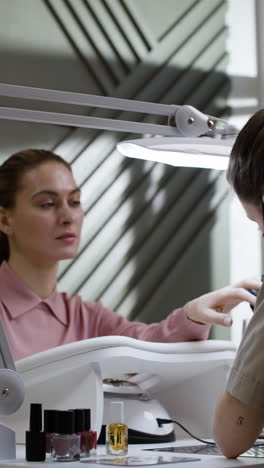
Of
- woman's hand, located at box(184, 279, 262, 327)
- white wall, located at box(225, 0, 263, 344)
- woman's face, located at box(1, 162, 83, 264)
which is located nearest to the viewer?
woman's hand, located at box(184, 279, 262, 327)

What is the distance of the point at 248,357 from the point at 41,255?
1.09m

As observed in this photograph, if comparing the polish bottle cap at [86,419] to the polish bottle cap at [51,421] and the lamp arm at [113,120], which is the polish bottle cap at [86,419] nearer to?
the polish bottle cap at [51,421]

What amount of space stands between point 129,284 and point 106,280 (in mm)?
77

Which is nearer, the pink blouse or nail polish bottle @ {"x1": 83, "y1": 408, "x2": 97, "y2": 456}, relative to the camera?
nail polish bottle @ {"x1": 83, "y1": 408, "x2": 97, "y2": 456}

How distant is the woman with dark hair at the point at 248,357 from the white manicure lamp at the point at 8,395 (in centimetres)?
29

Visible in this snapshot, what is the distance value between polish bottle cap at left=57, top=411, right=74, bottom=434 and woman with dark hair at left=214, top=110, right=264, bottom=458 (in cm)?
21

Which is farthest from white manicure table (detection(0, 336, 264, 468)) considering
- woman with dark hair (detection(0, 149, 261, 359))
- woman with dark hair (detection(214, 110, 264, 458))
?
woman with dark hair (detection(0, 149, 261, 359))

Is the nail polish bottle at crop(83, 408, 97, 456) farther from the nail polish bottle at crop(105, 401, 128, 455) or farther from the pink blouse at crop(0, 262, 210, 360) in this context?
the pink blouse at crop(0, 262, 210, 360)

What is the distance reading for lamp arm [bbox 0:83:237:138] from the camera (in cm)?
132

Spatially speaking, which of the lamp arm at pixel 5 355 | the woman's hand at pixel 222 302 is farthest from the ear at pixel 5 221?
the lamp arm at pixel 5 355

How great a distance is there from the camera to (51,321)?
2047 mm

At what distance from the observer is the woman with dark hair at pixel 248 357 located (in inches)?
43.8

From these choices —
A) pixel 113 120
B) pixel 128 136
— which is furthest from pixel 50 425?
pixel 128 136

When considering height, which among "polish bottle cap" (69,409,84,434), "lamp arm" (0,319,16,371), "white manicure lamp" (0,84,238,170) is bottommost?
"polish bottle cap" (69,409,84,434)
